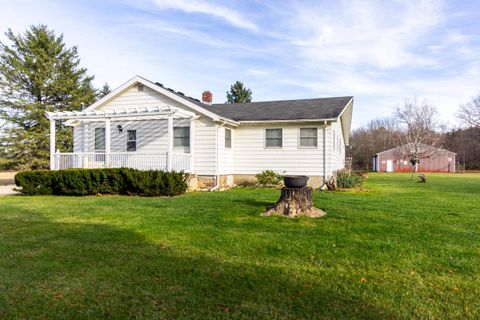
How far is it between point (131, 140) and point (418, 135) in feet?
126

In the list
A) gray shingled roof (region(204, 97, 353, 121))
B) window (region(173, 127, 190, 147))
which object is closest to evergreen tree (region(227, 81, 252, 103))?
gray shingled roof (region(204, 97, 353, 121))

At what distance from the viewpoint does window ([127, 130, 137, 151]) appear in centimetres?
1483

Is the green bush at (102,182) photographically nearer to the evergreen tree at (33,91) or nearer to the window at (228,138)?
the window at (228,138)

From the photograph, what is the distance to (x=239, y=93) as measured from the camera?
122ft

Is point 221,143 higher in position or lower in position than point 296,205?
higher

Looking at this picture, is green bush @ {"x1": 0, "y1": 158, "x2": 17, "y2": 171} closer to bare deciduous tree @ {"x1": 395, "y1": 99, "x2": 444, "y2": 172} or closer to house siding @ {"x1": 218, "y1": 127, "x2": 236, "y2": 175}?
house siding @ {"x1": 218, "y1": 127, "x2": 236, "y2": 175}

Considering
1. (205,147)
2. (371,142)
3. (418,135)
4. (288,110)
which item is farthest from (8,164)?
(371,142)

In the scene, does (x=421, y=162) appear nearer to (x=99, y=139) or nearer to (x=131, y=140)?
(x=131, y=140)

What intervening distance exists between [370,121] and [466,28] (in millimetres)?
54730

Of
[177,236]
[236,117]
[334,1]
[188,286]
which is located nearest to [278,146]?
[236,117]

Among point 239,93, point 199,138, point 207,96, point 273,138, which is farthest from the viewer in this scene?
point 239,93

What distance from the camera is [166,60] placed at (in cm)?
1698

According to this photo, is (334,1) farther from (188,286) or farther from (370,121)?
(370,121)

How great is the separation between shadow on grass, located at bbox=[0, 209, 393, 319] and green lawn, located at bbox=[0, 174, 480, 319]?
1cm
